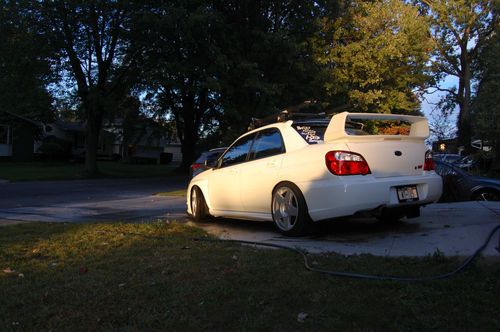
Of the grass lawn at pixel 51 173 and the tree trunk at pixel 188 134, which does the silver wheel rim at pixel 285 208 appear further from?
the tree trunk at pixel 188 134

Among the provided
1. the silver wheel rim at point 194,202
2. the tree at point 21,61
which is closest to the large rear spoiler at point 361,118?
the silver wheel rim at point 194,202

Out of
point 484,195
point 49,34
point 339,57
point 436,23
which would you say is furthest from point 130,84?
point 436,23

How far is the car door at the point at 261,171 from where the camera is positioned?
7125 millimetres

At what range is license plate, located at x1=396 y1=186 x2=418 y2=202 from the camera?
6.47 metres

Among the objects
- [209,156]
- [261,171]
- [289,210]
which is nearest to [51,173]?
[209,156]

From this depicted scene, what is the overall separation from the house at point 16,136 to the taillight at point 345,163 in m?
40.0

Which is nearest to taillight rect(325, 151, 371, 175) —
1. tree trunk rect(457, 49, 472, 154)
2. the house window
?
the house window

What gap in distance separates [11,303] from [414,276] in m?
3.21

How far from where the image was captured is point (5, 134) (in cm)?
4197

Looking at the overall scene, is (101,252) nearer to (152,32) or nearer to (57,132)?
(152,32)

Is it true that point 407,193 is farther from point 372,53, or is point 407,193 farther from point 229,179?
point 372,53

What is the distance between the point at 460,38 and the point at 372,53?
34.3 meters

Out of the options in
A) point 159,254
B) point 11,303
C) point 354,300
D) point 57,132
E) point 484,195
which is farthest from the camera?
point 57,132

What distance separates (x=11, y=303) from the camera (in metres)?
4.11
